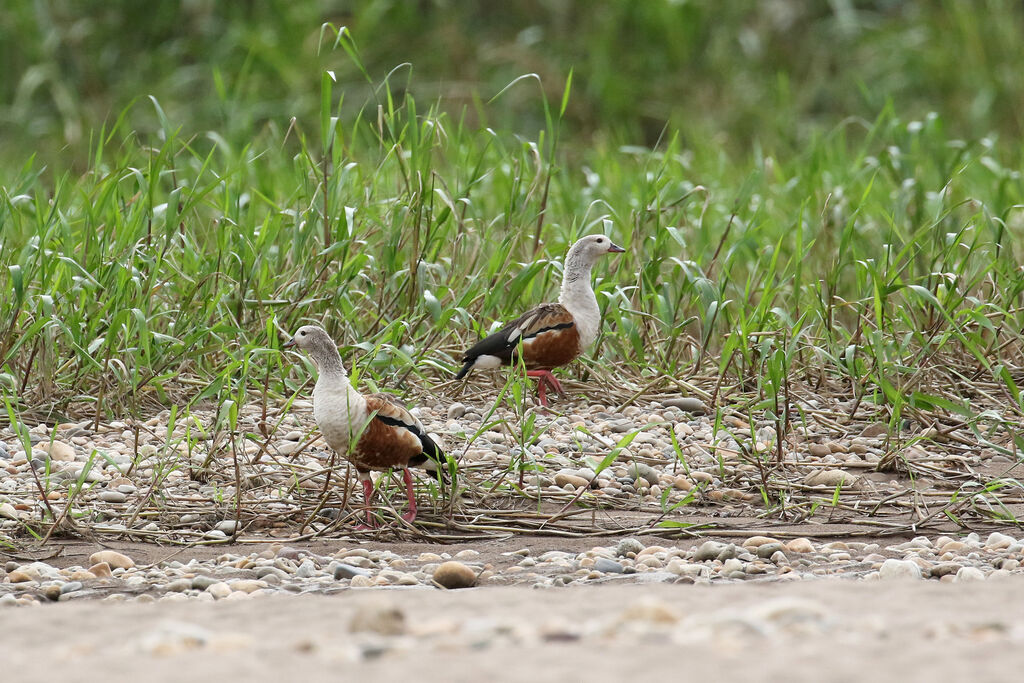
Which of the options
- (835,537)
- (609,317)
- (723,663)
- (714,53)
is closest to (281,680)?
(723,663)

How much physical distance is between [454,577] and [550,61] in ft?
31.7

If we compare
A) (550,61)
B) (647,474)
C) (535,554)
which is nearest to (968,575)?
(535,554)

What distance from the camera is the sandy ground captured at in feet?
7.19

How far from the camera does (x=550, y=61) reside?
41.1 ft

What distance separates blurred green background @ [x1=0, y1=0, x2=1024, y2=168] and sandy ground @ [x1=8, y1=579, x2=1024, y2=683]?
8.04 m

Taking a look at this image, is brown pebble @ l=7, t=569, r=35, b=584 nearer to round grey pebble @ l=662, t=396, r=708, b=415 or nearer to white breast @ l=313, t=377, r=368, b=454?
white breast @ l=313, t=377, r=368, b=454

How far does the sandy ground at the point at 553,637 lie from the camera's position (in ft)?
7.19

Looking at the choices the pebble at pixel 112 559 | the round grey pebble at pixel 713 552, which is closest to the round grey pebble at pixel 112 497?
the pebble at pixel 112 559

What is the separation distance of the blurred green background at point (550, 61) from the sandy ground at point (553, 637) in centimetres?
804

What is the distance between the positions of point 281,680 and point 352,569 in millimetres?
1415

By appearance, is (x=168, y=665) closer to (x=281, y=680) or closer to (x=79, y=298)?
(x=281, y=680)

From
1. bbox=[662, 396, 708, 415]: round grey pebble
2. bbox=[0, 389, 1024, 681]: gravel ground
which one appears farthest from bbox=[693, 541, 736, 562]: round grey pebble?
bbox=[662, 396, 708, 415]: round grey pebble

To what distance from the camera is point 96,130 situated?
10789 mm

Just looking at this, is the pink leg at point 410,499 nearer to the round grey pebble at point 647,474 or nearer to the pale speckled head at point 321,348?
the pale speckled head at point 321,348
